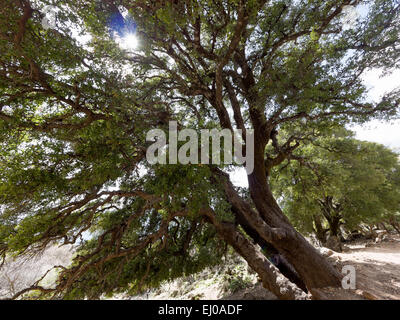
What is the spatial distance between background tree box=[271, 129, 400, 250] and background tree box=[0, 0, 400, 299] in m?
2.29

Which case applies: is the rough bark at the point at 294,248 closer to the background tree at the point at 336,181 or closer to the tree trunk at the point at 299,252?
the tree trunk at the point at 299,252

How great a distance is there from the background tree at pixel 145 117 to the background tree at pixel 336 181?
7.50 feet

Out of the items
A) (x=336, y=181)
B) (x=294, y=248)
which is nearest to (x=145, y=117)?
(x=294, y=248)

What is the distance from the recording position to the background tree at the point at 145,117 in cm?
351

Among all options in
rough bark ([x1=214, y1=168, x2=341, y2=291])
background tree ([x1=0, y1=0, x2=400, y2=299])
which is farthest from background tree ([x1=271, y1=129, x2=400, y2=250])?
rough bark ([x1=214, y1=168, x2=341, y2=291])

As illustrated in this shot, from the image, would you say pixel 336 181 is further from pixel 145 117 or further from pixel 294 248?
pixel 145 117

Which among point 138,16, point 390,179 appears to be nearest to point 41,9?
point 138,16

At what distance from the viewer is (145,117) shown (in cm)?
429

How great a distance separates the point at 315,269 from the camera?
5094mm

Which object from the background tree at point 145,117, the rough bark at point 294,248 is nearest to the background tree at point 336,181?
the background tree at point 145,117
